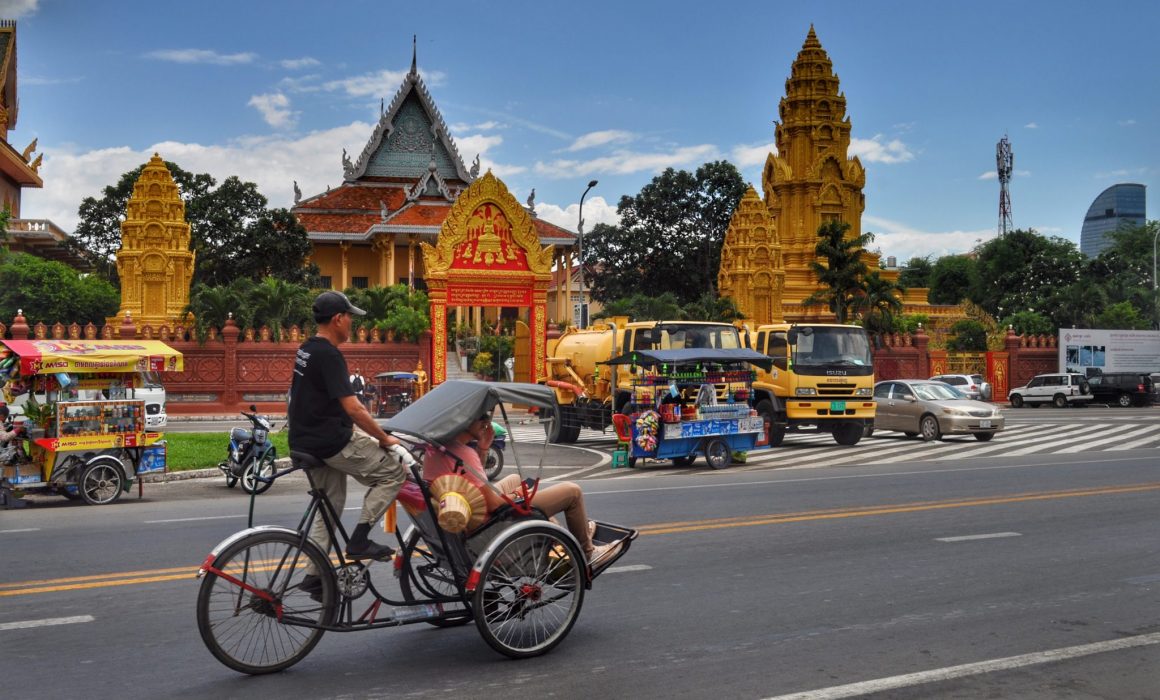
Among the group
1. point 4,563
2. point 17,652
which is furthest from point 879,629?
point 4,563

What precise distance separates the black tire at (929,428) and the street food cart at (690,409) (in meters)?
7.42

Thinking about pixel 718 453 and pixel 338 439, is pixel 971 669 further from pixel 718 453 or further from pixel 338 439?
pixel 718 453

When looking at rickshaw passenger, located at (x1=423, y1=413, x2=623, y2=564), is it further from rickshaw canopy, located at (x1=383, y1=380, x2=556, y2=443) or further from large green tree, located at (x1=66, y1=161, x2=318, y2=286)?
large green tree, located at (x1=66, y1=161, x2=318, y2=286)

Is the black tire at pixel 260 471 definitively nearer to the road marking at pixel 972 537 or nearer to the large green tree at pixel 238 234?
the road marking at pixel 972 537

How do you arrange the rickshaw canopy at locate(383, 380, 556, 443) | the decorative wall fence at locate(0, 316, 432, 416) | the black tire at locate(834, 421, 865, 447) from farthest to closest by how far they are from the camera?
1. the decorative wall fence at locate(0, 316, 432, 416)
2. the black tire at locate(834, 421, 865, 447)
3. the rickshaw canopy at locate(383, 380, 556, 443)

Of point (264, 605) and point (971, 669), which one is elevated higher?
point (264, 605)

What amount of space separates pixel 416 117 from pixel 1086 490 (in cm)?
5545

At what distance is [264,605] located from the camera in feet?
18.4

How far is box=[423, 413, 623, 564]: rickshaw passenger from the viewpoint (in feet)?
20.3

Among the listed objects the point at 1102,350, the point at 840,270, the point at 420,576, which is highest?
the point at 840,270

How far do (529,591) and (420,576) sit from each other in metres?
0.71

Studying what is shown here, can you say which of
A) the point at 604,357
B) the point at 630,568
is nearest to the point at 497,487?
the point at 630,568

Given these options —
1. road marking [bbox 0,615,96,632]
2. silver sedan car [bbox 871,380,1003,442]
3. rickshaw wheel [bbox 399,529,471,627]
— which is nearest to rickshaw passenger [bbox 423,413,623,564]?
rickshaw wheel [bbox 399,529,471,627]

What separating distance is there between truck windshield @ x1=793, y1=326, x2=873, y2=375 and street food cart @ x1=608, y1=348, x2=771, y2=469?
11.6ft
